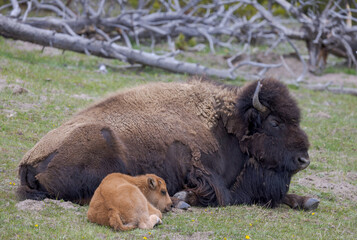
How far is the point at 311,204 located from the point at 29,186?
3.47 m

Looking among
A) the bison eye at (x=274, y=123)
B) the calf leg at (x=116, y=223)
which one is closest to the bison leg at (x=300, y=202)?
the bison eye at (x=274, y=123)

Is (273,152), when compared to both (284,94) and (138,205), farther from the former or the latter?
(138,205)

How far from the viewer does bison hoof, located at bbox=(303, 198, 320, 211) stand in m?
6.33

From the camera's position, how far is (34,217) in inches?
190

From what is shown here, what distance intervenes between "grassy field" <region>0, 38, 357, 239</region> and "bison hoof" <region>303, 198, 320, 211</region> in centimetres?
8

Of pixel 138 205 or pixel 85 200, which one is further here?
pixel 85 200

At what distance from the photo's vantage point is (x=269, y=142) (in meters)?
6.47

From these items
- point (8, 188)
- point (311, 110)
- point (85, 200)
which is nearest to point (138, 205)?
point (85, 200)

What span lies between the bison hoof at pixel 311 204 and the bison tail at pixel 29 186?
3222 mm

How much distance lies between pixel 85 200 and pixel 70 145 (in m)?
0.65

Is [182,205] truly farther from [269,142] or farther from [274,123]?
[274,123]

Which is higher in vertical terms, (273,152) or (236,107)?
(236,107)

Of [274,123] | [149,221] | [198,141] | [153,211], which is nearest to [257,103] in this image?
[274,123]

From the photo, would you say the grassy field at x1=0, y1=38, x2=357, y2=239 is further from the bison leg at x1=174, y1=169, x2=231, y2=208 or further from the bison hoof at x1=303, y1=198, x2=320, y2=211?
the bison leg at x1=174, y1=169, x2=231, y2=208
